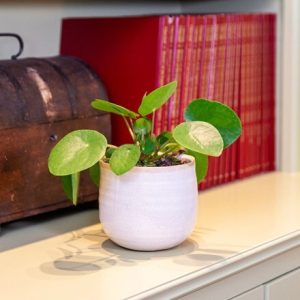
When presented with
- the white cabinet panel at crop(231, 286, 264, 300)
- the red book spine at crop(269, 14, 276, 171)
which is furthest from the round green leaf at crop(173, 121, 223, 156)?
the red book spine at crop(269, 14, 276, 171)

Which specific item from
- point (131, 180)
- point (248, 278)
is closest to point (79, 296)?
point (131, 180)

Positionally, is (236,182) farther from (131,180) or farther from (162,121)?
(131,180)

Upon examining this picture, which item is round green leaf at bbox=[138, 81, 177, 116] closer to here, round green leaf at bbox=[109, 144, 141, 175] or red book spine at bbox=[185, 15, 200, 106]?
round green leaf at bbox=[109, 144, 141, 175]

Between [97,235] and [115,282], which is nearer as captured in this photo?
[115,282]

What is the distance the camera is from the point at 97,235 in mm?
1171

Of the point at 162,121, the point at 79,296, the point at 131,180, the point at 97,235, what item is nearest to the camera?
the point at 79,296

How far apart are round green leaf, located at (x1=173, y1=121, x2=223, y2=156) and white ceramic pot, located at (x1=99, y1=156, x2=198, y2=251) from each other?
0.06 meters

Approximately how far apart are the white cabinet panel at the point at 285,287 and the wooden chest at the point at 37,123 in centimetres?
38

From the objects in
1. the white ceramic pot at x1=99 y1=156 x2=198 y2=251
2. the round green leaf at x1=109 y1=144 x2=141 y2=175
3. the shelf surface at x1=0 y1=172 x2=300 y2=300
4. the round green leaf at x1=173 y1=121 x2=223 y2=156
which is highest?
the round green leaf at x1=173 y1=121 x2=223 y2=156

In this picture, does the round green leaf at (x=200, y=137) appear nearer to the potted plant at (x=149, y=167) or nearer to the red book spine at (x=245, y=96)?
the potted plant at (x=149, y=167)

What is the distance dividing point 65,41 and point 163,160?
508mm

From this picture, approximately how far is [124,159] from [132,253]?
0.54ft

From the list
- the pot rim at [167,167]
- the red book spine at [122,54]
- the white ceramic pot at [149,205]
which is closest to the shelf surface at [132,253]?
the white ceramic pot at [149,205]

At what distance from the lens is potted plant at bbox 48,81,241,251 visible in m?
1.00
